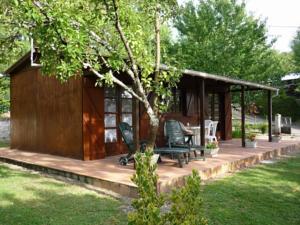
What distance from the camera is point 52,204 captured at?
564cm

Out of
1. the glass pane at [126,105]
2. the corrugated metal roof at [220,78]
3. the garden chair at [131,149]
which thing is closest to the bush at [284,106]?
the corrugated metal roof at [220,78]

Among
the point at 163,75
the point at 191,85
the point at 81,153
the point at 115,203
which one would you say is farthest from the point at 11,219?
the point at 191,85

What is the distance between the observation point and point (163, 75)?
705 cm

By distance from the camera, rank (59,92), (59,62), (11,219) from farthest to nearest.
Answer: (59,92), (59,62), (11,219)

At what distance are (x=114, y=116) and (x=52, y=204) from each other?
4687 mm

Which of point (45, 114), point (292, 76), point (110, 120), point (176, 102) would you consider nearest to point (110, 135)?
point (110, 120)

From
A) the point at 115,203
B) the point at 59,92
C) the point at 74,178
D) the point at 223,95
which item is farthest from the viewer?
the point at 223,95

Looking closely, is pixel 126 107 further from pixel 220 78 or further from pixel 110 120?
pixel 220 78

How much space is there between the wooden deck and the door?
1.82 ft

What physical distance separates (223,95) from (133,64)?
29.8 feet

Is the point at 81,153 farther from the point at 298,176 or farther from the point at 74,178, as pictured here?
the point at 298,176

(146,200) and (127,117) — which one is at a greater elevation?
(127,117)

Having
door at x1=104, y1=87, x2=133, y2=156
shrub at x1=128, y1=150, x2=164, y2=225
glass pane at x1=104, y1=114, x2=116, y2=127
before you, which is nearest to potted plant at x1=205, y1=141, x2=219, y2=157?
door at x1=104, y1=87, x2=133, y2=156

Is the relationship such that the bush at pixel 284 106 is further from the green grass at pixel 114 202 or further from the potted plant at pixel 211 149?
the green grass at pixel 114 202
